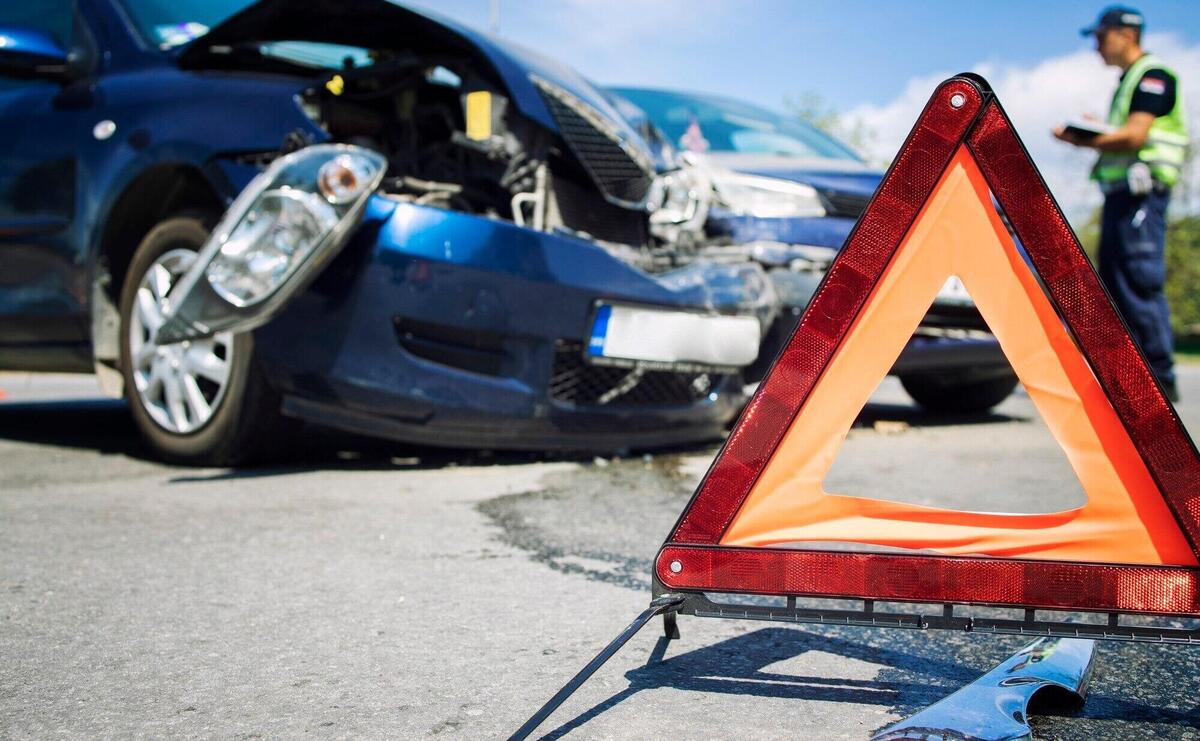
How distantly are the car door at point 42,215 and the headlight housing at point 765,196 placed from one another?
8.46 ft

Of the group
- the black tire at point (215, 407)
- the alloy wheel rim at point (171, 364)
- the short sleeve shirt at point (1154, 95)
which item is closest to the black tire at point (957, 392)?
the short sleeve shirt at point (1154, 95)

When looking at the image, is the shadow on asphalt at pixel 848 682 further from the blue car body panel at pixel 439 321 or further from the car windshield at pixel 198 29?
the car windshield at pixel 198 29

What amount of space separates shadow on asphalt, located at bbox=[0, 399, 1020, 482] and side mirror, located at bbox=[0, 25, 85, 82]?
1.40m

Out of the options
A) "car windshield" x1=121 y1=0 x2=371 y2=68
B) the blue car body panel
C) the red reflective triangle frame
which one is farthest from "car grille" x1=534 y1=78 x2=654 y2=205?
the red reflective triangle frame

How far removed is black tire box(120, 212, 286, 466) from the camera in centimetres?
383

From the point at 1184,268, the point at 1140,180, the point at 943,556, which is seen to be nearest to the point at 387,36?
the point at 943,556

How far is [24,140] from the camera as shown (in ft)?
14.5

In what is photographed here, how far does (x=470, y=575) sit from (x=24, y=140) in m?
2.87

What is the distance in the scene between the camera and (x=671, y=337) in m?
4.04

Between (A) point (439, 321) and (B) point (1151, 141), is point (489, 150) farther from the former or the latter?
(B) point (1151, 141)

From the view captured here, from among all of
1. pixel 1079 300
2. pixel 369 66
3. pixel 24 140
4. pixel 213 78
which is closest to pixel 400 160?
pixel 369 66

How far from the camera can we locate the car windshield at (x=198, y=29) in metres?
4.49

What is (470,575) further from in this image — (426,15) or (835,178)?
(835,178)

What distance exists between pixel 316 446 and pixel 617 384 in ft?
3.89
